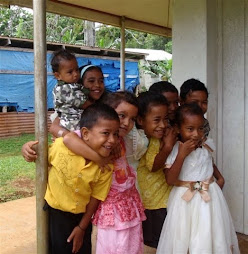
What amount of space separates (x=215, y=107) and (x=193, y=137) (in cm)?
125

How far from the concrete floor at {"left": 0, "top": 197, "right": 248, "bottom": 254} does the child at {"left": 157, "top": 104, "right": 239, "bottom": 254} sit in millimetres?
1016

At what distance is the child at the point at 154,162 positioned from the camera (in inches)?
85.4

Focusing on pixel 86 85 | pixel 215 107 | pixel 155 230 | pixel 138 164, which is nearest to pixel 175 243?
pixel 155 230

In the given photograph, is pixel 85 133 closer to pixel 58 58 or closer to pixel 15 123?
pixel 58 58

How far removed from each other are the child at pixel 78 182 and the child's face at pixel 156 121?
1.13ft

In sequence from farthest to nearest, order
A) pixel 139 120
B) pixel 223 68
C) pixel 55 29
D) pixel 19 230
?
pixel 55 29 → pixel 19 230 → pixel 223 68 → pixel 139 120

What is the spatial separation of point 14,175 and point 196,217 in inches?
218

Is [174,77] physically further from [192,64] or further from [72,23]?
[72,23]

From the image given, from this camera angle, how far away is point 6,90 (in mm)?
11320

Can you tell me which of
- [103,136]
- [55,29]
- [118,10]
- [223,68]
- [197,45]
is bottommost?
[103,136]

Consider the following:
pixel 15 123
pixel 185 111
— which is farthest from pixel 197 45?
pixel 15 123

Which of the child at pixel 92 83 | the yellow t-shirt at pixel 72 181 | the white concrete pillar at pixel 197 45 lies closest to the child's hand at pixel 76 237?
the yellow t-shirt at pixel 72 181

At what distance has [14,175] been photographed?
282 inches

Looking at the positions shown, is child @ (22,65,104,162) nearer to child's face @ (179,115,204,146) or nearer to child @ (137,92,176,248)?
child @ (137,92,176,248)
